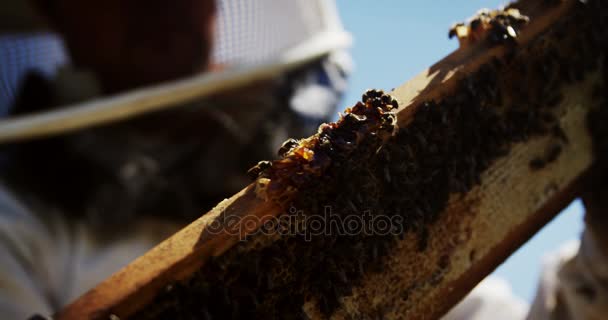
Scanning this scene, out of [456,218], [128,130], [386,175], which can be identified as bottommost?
[456,218]

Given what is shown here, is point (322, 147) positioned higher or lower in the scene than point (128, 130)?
lower

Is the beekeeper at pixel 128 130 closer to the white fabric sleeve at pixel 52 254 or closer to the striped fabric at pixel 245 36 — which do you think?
the white fabric sleeve at pixel 52 254

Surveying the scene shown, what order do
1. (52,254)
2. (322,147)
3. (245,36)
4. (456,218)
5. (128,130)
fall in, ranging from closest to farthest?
(322,147)
(456,218)
(52,254)
(128,130)
(245,36)

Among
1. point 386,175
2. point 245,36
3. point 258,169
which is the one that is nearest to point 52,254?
point 258,169

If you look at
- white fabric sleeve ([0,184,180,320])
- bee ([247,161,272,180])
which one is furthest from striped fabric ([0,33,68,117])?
bee ([247,161,272,180])

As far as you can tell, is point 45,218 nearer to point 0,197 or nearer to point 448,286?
point 0,197

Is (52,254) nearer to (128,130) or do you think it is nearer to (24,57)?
(128,130)

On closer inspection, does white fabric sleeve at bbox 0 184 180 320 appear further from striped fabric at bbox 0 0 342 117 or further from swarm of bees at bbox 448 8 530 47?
swarm of bees at bbox 448 8 530 47
